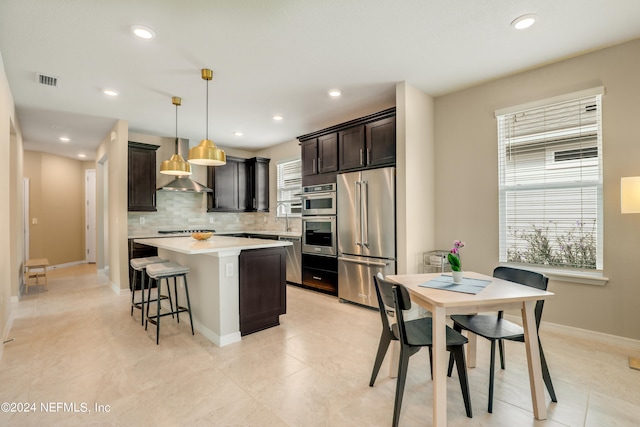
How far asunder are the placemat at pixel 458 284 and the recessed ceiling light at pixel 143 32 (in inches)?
114

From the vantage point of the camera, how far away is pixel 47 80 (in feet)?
11.0

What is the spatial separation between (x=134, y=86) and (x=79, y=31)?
110 centimetres

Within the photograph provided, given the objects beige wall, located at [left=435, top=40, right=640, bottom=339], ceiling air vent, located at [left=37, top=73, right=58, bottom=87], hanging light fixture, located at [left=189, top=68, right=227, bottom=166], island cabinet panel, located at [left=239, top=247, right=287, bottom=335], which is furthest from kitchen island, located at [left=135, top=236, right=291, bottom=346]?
beige wall, located at [left=435, top=40, right=640, bottom=339]

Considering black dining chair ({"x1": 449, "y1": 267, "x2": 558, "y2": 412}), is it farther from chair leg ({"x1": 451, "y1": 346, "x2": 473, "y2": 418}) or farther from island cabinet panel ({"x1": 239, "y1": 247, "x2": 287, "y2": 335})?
island cabinet panel ({"x1": 239, "y1": 247, "x2": 287, "y2": 335})

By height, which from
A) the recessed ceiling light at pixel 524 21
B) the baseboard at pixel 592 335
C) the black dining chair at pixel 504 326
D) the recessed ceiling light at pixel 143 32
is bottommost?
the baseboard at pixel 592 335

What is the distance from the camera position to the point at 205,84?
140 inches

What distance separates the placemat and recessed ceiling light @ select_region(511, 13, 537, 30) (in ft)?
6.77

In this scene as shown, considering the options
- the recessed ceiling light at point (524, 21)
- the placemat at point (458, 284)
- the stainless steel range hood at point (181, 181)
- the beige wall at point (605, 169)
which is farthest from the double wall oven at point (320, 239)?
the recessed ceiling light at point (524, 21)

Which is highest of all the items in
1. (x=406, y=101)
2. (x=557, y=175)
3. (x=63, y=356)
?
(x=406, y=101)

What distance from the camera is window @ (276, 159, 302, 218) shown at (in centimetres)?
612

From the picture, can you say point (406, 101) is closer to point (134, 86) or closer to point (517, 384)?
point (517, 384)

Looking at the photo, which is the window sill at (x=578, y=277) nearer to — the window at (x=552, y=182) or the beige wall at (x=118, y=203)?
the window at (x=552, y=182)

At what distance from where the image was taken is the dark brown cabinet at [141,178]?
514cm

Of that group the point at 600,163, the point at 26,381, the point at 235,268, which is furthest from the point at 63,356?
the point at 600,163
